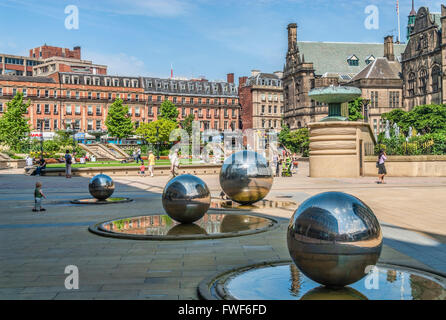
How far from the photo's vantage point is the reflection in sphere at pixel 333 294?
5359 millimetres

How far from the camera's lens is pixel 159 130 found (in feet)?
298

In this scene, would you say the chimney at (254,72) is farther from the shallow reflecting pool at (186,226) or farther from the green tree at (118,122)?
the shallow reflecting pool at (186,226)

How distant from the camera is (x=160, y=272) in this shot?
6.88 metres

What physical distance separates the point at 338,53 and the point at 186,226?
96065 millimetres

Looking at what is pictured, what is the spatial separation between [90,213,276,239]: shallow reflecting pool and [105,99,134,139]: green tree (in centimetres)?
8072

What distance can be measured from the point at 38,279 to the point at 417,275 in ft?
17.1

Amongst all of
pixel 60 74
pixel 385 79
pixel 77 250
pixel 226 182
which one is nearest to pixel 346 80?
pixel 385 79

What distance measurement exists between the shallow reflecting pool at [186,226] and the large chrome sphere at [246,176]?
Result: 1.76 m

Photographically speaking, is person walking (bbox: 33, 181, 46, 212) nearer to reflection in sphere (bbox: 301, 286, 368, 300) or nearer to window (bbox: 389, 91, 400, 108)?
reflection in sphere (bbox: 301, 286, 368, 300)

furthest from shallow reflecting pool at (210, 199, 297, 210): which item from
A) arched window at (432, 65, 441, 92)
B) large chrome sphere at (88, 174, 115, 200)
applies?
arched window at (432, 65, 441, 92)

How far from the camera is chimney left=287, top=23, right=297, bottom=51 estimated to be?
3910 inches

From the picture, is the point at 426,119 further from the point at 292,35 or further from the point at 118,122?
the point at 118,122

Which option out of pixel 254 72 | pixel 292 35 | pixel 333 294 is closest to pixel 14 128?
pixel 292 35
